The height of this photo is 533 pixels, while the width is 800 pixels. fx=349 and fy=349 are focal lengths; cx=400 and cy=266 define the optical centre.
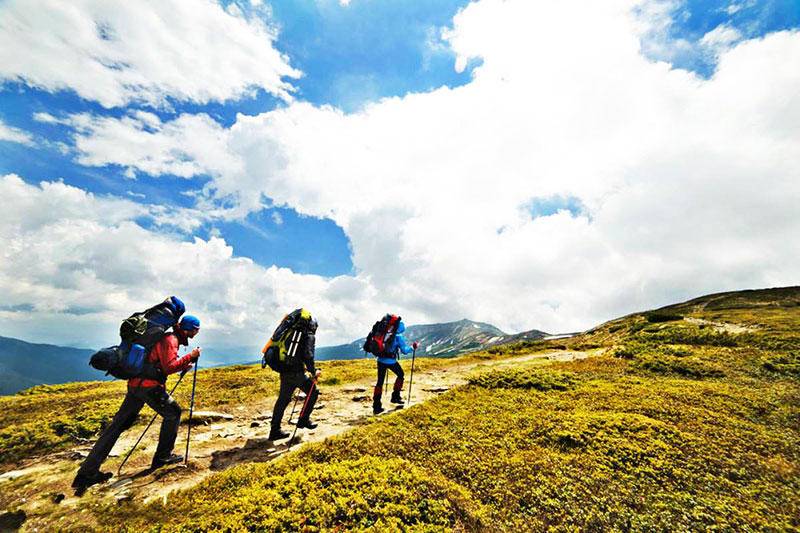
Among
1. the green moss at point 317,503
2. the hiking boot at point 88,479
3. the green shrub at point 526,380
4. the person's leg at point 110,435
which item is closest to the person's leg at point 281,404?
the green moss at point 317,503

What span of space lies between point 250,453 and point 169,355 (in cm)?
413

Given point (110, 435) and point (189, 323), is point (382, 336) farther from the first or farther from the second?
point (110, 435)

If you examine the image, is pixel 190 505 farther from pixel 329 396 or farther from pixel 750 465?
pixel 750 465

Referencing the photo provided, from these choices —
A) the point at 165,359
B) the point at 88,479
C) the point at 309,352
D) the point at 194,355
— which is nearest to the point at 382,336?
the point at 309,352

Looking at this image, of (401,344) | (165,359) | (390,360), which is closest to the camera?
(165,359)

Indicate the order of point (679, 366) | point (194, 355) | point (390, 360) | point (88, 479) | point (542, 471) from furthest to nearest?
point (679, 366) < point (390, 360) < point (194, 355) < point (542, 471) < point (88, 479)

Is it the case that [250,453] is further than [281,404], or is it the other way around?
[281,404]

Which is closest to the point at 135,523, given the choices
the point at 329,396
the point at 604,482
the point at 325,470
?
the point at 325,470

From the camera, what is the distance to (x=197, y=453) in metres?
11.3

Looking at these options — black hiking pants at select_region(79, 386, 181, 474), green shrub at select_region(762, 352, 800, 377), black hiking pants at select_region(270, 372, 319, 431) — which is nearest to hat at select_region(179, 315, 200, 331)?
black hiking pants at select_region(79, 386, 181, 474)

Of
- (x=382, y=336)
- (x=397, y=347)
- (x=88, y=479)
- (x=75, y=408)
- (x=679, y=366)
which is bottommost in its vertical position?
(x=88, y=479)

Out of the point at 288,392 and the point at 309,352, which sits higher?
the point at 309,352

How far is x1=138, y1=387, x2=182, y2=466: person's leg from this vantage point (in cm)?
992

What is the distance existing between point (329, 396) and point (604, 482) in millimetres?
14180
